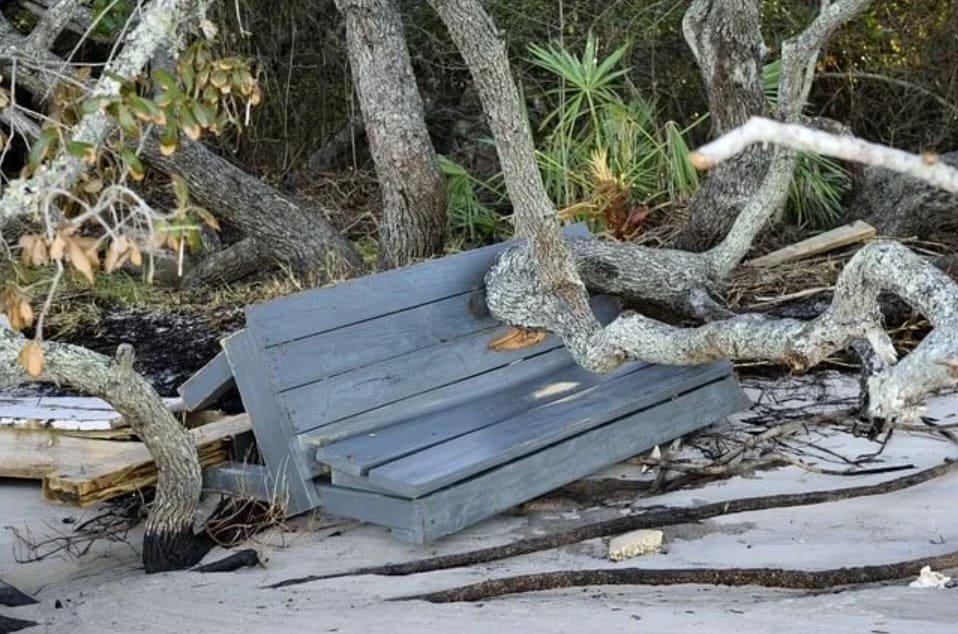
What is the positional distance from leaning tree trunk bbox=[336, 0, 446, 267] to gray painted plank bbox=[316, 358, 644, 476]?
69.0 inches

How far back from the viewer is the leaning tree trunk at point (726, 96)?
6.98 m

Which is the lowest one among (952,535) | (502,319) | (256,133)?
(952,535)

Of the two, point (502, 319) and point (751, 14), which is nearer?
point (502, 319)

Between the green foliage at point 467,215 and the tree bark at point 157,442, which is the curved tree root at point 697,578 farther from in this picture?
the green foliage at point 467,215

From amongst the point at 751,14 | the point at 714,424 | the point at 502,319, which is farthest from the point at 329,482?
the point at 751,14

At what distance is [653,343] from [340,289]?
119cm

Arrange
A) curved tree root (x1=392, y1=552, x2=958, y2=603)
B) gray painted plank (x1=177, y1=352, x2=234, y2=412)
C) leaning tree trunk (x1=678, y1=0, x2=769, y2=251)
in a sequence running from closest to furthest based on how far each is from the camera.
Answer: curved tree root (x1=392, y1=552, x2=958, y2=603)
gray painted plank (x1=177, y1=352, x2=234, y2=412)
leaning tree trunk (x1=678, y1=0, x2=769, y2=251)

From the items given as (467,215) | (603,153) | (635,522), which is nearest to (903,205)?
(603,153)

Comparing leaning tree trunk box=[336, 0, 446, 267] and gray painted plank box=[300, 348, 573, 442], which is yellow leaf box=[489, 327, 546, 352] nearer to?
gray painted plank box=[300, 348, 573, 442]

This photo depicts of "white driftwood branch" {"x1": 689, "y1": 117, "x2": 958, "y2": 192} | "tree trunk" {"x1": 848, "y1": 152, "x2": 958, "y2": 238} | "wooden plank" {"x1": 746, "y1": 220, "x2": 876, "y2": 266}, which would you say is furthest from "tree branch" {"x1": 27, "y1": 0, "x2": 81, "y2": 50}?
"tree trunk" {"x1": 848, "y1": 152, "x2": 958, "y2": 238}

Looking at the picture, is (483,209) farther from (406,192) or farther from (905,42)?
(905,42)

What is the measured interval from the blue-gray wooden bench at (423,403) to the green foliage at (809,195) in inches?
101

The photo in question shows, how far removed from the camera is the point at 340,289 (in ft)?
17.1

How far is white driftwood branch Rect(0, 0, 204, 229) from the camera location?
3527 mm
